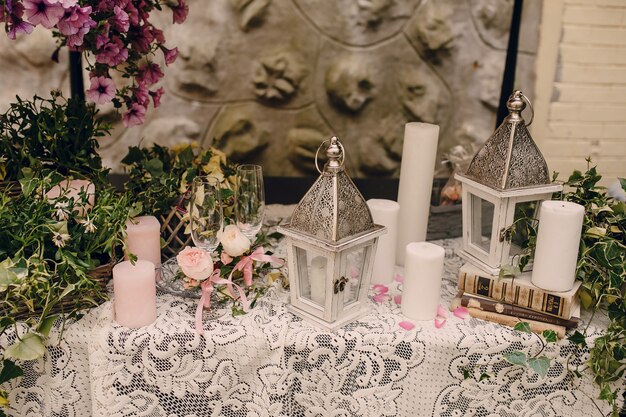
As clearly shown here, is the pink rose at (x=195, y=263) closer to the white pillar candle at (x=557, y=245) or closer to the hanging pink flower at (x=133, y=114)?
the hanging pink flower at (x=133, y=114)

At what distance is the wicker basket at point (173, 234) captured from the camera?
1.27m

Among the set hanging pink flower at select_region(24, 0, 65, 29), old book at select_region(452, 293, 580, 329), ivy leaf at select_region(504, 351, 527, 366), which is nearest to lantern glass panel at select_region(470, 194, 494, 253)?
old book at select_region(452, 293, 580, 329)

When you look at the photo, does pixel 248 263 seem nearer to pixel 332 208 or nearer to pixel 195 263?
pixel 195 263

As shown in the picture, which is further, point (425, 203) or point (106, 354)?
point (425, 203)

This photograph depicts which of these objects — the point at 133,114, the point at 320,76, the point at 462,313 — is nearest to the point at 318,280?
the point at 462,313

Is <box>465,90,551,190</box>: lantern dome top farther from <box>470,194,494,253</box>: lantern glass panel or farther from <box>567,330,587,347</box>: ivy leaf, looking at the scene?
<box>567,330,587,347</box>: ivy leaf

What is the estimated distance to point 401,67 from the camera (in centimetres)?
279

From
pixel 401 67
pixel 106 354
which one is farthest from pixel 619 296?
pixel 401 67

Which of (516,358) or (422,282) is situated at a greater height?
(422,282)

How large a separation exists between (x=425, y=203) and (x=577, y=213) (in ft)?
1.11

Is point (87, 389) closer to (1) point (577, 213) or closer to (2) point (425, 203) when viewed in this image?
(2) point (425, 203)

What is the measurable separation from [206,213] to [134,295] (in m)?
0.19

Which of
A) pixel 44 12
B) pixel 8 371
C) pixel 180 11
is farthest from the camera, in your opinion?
pixel 180 11

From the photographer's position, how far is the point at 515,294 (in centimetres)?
112
